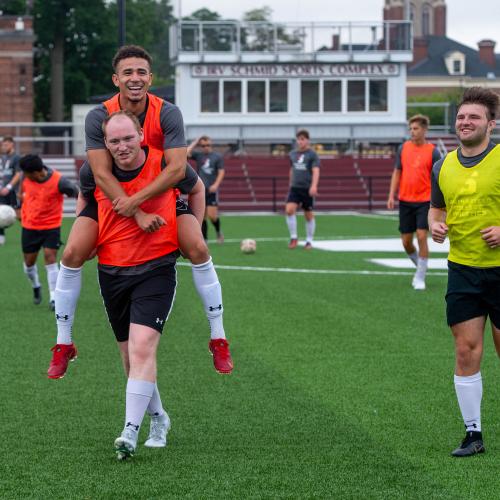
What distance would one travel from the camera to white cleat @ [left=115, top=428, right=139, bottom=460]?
6.70 m

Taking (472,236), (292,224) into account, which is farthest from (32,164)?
(292,224)

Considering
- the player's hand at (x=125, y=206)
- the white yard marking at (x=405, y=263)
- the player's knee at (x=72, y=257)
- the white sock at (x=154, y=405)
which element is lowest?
the white yard marking at (x=405, y=263)

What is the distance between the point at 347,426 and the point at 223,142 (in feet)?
153

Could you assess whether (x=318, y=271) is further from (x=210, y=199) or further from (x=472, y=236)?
(x=472, y=236)

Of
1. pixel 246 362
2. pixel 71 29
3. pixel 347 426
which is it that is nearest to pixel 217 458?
pixel 347 426

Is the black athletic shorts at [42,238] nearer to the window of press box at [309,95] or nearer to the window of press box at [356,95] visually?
the window of press box at [309,95]

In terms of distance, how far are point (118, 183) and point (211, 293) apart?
1095 millimetres

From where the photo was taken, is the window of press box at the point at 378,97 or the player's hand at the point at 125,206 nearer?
the player's hand at the point at 125,206

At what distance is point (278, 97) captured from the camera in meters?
55.6

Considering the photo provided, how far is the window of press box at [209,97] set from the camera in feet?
181

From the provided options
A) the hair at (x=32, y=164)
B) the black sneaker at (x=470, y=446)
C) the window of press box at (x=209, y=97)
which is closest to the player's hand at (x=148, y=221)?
the black sneaker at (x=470, y=446)

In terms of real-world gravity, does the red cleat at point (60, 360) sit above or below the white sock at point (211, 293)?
below

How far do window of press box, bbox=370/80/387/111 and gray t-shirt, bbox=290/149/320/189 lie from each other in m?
32.6

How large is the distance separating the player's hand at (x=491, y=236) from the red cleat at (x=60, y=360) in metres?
2.48
